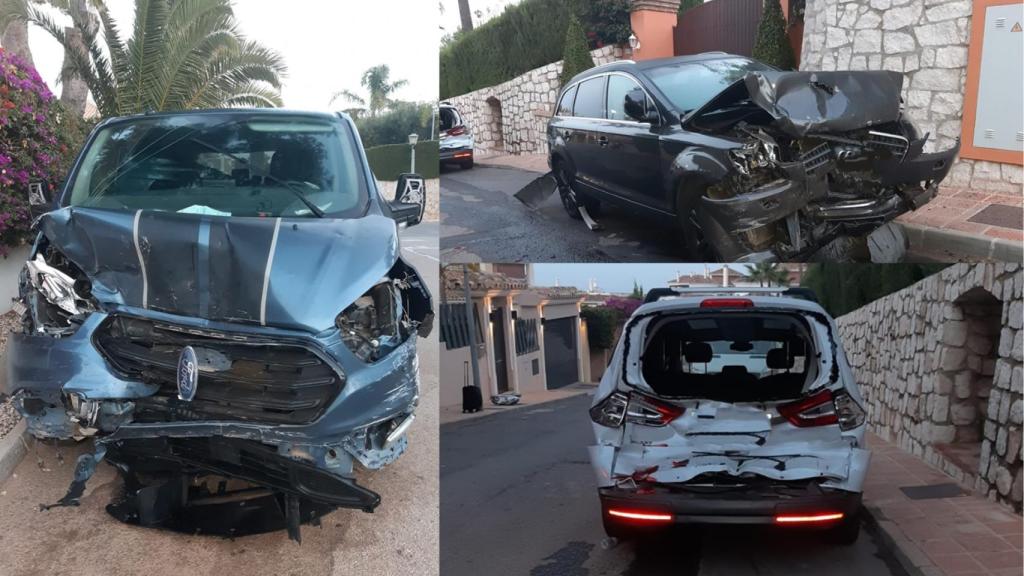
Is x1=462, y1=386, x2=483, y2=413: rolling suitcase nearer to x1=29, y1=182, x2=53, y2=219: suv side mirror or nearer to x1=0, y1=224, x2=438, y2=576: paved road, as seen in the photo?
x1=0, y1=224, x2=438, y2=576: paved road

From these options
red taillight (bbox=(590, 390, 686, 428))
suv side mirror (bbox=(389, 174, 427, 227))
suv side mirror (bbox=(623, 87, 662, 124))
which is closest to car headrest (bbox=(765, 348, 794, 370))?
red taillight (bbox=(590, 390, 686, 428))

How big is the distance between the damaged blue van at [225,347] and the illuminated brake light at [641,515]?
0.80 metres

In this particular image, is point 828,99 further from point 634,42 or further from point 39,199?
point 39,199

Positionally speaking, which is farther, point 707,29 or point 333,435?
point 333,435

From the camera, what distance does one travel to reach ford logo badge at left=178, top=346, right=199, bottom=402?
2.82 meters

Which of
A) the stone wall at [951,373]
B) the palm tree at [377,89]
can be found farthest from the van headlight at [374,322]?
the stone wall at [951,373]

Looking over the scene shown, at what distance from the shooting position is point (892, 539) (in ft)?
8.89

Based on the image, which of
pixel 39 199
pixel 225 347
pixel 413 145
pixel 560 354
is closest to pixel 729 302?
pixel 560 354

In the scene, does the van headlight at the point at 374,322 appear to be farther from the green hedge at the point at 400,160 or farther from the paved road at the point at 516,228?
the green hedge at the point at 400,160

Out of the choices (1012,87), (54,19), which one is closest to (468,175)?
(1012,87)

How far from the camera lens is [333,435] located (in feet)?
9.37

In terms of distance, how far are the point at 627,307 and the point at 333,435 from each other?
104 cm

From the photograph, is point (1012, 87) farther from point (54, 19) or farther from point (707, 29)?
point (54, 19)

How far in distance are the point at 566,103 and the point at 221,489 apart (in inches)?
71.0
